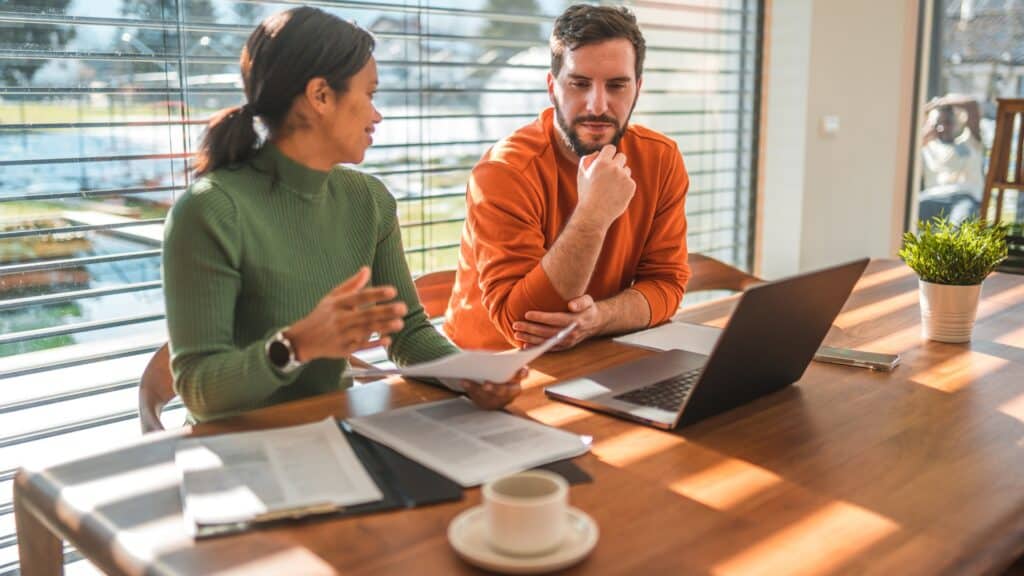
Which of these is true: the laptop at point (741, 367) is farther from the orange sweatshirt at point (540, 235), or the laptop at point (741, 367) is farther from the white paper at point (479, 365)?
the orange sweatshirt at point (540, 235)

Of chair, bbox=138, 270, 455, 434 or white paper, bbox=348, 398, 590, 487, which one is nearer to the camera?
white paper, bbox=348, 398, 590, 487

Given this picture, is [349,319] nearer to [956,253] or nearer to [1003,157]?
[956,253]

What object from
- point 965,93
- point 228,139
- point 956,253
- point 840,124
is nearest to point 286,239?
point 228,139

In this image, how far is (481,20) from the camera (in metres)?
2.99

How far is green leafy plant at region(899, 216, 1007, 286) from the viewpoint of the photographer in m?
1.74

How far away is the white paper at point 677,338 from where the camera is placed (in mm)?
1703

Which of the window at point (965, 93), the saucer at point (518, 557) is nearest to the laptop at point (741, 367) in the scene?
the saucer at point (518, 557)

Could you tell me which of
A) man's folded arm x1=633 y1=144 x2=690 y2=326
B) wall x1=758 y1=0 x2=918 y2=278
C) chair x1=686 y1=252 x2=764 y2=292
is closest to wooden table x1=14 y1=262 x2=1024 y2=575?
man's folded arm x1=633 y1=144 x2=690 y2=326

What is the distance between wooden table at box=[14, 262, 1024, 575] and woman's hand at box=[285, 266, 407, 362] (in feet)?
0.56

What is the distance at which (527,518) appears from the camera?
0.86m

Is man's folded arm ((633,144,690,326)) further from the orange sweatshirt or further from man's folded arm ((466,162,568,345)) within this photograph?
man's folded arm ((466,162,568,345))

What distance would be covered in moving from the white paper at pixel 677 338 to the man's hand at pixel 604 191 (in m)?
0.21

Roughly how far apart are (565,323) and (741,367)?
0.46 meters

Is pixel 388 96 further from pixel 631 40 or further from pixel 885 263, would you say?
pixel 885 263
